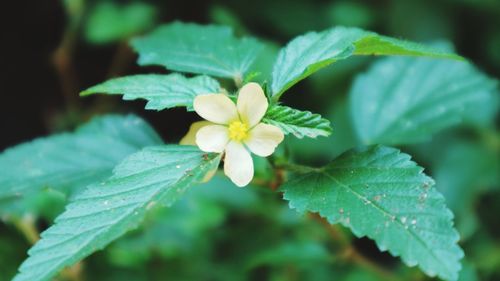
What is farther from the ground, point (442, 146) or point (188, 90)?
point (442, 146)

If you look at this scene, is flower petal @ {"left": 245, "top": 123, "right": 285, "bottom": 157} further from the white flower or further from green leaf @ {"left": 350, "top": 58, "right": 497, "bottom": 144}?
green leaf @ {"left": 350, "top": 58, "right": 497, "bottom": 144}

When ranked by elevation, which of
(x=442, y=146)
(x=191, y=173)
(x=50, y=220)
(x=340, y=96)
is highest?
(x=340, y=96)

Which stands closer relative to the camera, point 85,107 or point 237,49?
point 237,49

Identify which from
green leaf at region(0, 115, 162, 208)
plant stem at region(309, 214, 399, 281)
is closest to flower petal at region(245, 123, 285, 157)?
green leaf at region(0, 115, 162, 208)

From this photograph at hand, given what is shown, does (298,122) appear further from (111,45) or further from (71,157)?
(111,45)

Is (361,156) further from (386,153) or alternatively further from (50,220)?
(50,220)

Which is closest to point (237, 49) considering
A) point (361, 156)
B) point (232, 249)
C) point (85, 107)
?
point (361, 156)

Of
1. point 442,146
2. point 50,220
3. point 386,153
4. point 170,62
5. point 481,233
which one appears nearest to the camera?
point 386,153

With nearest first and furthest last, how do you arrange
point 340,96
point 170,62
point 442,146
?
point 170,62, point 442,146, point 340,96
